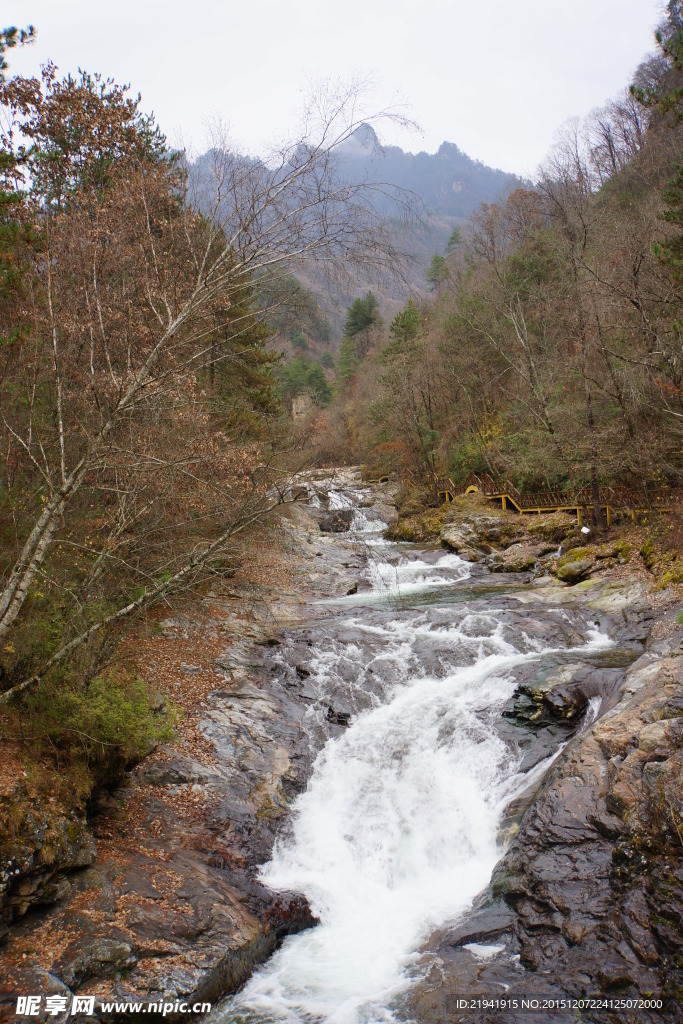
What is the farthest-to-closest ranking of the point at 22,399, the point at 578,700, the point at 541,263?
the point at 541,263 → the point at 578,700 → the point at 22,399

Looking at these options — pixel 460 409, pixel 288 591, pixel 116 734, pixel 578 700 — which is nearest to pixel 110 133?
pixel 116 734

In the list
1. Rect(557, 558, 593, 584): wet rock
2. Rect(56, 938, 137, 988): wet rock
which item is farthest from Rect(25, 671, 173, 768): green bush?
Rect(557, 558, 593, 584): wet rock

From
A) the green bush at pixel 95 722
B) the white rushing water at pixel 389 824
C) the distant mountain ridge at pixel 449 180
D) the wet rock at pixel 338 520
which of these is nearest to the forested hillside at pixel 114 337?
the green bush at pixel 95 722

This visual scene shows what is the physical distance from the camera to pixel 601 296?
17500mm

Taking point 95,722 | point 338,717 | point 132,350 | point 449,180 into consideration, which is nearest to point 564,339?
point 338,717

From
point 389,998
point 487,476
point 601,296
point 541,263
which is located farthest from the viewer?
point 541,263

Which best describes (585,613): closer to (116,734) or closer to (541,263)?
(116,734)

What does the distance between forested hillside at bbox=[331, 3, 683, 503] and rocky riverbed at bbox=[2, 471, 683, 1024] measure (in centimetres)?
732

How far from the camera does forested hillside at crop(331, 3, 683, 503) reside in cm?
1586

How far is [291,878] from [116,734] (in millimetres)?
2736

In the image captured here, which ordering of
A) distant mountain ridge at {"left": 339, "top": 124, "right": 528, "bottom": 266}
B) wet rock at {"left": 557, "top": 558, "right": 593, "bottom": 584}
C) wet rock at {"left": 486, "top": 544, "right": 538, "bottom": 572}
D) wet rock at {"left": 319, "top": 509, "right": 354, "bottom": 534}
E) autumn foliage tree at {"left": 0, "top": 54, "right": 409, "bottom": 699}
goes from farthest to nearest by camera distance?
distant mountain ridge at {"left": 339, "top": 124, "right": 528, "bottom": 266} → wet rock at {"left": 319, "top": 509, "right": 354, "bottom": 534} → wet rock at {"left": 486, "top": 544, "right": 538, "bottom": 572} → wet rock at {"left": 557, "top": 558, "right": 593, "bottom": 584} → autumn foliage tree at {"left": 0, "top": 54, "right": 409, "bottom": 699}

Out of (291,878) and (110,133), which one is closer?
(110,133)

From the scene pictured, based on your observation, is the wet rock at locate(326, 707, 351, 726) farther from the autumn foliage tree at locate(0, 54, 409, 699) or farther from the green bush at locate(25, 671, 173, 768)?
the autumn foliage tree at locate(0, 54, 409, 699)

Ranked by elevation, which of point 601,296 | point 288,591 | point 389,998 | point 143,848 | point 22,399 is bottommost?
point 389,998
